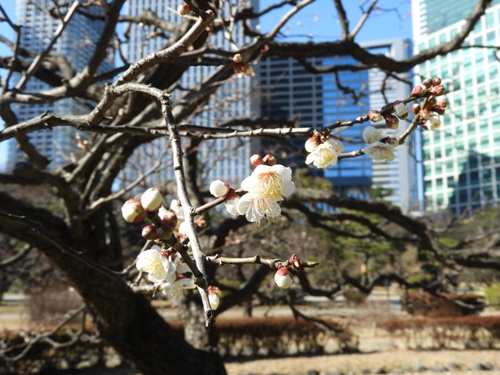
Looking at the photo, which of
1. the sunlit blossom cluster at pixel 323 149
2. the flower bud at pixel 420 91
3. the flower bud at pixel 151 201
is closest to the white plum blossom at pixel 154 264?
the flower bud at pixel 151 201

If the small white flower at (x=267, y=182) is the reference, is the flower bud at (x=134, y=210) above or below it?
below

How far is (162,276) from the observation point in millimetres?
1022

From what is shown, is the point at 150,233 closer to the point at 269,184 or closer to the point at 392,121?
the point at 269,184

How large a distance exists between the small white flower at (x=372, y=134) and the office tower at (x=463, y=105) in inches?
117

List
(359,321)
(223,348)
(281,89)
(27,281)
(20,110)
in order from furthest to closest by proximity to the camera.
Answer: (281,89), (27,281), (359,321), (223,348), (20,110)

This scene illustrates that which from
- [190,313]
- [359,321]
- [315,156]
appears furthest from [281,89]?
[315,156]

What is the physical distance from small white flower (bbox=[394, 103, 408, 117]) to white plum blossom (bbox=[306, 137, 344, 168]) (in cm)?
18

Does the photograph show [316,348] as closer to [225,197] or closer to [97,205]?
[97,205]

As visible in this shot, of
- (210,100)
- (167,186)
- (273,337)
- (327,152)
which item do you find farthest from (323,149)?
(273,337)

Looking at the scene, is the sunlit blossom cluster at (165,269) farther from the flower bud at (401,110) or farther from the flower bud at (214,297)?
the flower bud at (401,110)

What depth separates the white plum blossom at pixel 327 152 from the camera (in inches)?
41.0

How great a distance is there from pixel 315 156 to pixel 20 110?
6.61 metres

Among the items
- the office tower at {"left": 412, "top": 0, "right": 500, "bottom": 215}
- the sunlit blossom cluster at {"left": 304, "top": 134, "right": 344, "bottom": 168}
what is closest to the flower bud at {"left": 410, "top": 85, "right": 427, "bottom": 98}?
the sunlit blossom cluster at {"left": 304, "top": 134, "right": 344, "bottom": 168}

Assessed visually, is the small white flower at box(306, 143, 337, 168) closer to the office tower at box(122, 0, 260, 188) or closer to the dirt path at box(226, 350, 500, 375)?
the office tower at box(122, 0, 260, 188)
